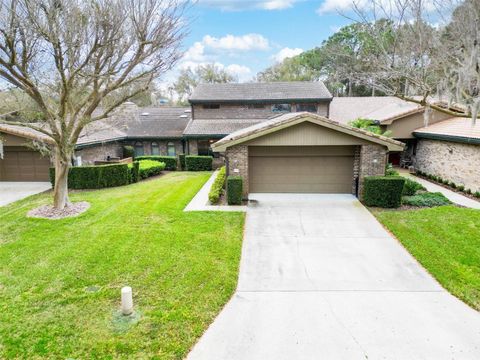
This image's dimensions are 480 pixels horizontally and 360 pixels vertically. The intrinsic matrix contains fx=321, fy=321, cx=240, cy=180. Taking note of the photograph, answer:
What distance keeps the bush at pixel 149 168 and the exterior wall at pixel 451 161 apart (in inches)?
625

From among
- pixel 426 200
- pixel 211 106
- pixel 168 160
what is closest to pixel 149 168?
pixel 168 160

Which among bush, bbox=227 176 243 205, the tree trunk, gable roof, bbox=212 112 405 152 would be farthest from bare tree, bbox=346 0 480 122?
the tree trunk

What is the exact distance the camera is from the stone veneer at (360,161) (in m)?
12.4

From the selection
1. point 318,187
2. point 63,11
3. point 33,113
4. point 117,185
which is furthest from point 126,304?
point 33,113

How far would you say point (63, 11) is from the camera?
9281 millimetres

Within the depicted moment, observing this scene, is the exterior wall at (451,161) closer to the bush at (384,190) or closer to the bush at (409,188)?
the bush at (409,188)

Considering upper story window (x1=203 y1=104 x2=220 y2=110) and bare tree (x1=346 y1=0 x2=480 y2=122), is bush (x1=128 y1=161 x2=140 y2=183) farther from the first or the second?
bare tree (x1=346 y1=0 x2=480 y2=122)

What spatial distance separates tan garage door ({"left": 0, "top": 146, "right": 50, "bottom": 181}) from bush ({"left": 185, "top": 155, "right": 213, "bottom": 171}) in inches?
324

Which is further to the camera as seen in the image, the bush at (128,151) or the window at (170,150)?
the window at (170,150)

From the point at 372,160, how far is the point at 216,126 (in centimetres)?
1342

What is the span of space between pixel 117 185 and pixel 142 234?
8.19 metres

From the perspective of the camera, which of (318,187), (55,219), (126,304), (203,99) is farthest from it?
(203,99)

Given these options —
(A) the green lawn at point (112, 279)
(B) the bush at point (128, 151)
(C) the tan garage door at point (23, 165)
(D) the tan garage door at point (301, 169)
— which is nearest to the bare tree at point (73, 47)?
(A) the green lawn at point (112, 279)

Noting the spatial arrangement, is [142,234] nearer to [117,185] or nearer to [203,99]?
[117,185]
